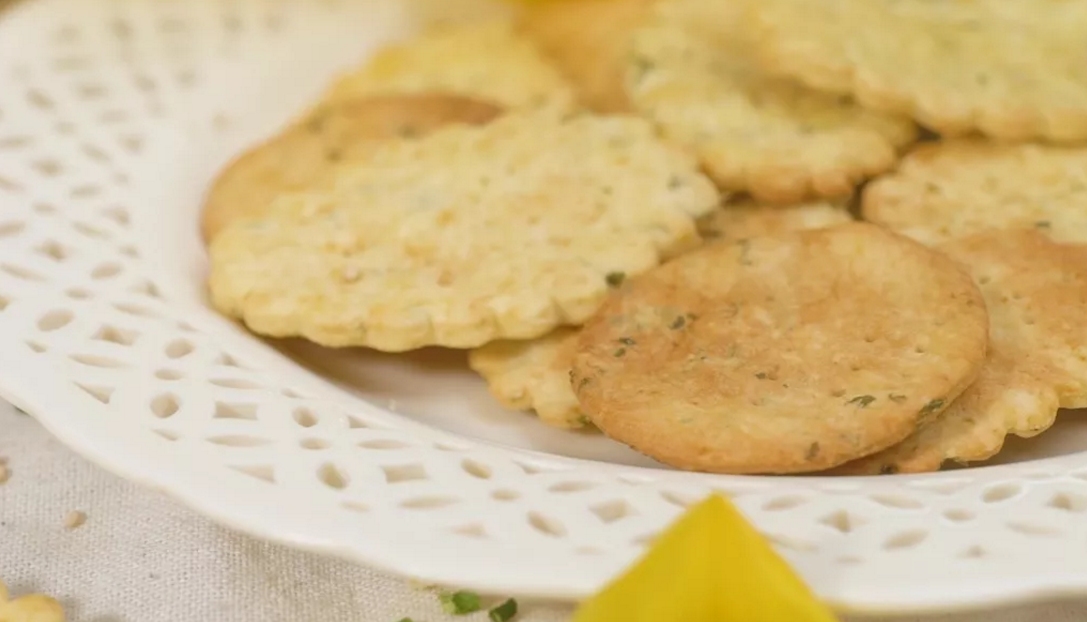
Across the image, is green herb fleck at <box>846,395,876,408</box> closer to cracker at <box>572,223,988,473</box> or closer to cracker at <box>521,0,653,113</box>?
cracker at <box>572,223,988,473</box>

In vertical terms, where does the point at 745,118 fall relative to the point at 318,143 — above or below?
above

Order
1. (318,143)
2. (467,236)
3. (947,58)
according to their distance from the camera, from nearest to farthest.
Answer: (467,236) → (947,58) → (318,143)

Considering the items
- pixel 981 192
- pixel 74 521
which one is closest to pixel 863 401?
pixel 981 192

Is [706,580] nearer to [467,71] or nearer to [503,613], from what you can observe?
[503,613]

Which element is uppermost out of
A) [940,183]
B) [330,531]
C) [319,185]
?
[940,183]

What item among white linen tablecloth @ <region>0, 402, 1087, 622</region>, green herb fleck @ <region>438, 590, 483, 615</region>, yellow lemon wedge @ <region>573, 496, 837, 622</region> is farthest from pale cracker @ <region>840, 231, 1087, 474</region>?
green herb fleck @ <region>438, 590, 483, 615</region>

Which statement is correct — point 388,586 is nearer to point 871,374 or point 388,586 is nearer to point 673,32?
point 871,374

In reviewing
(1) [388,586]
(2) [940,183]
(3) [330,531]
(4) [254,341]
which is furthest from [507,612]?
(2) [940,183]
